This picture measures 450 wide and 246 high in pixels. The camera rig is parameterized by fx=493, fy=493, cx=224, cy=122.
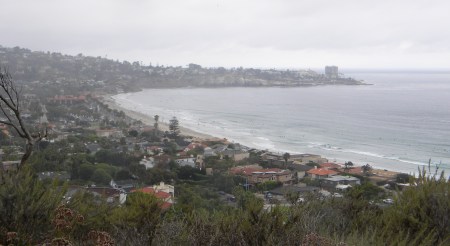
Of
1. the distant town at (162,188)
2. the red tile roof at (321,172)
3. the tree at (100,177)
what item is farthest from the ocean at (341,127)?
the tree at (100,177)

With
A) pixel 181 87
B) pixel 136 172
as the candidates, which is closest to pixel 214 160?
pixel 136 172

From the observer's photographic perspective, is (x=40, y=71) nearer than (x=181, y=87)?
Yes

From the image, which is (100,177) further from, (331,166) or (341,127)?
(341,127)

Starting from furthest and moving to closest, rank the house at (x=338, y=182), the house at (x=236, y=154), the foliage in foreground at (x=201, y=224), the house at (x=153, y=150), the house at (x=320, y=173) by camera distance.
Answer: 1. the house at (x=153, y=150)
2. the house at (x=236, y=154)
3. the house at (x=320, y=173)
4. the house at (x=338, y=182)
5. the foliage in foreground at (x=201, y=224)

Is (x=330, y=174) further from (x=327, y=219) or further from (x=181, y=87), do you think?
(x=181, y=87)

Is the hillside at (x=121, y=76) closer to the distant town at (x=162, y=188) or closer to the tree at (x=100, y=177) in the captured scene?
the distant town at (x=162, y=188)

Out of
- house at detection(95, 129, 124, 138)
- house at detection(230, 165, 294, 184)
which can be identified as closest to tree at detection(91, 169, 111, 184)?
house at detection(230, 165, 294, 184)

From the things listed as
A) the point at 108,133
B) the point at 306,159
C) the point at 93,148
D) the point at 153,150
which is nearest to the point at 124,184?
the point at 153,150
